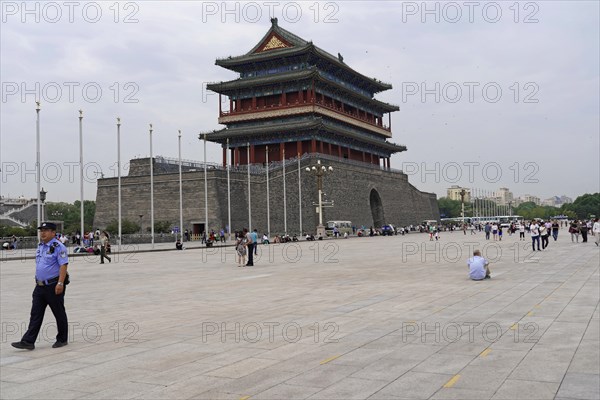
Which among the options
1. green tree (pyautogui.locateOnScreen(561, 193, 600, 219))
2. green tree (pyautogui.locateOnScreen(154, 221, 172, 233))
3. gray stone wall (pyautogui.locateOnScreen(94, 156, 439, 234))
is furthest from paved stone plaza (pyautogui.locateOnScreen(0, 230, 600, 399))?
green tree (pyautogui.locateOnScreen(561, 193, 600, 219))

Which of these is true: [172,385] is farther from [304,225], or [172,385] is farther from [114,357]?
[304,225]

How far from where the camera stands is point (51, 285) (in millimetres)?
7832

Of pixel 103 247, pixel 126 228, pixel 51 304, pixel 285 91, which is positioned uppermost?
pixel 285 91

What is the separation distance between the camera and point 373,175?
70.1 meters

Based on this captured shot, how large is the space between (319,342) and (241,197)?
46.9 metres

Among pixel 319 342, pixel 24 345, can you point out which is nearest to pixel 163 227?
pixel 24 345

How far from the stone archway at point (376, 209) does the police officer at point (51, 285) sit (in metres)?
63.8

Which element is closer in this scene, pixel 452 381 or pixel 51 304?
pixel 452 381

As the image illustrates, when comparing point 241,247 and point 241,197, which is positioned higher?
point 241,197

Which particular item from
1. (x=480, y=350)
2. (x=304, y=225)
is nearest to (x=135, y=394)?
(x=480, y=350)

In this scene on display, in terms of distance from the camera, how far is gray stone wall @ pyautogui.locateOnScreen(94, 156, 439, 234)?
170 ft

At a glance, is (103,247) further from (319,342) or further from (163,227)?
(163,227)

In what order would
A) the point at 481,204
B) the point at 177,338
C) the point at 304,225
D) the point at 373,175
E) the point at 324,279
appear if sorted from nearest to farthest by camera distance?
the point at 177,338
the point at 324,279
the point at 304,225
the point at 373,175
the point at 481,204

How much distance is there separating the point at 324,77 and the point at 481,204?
346 feet
